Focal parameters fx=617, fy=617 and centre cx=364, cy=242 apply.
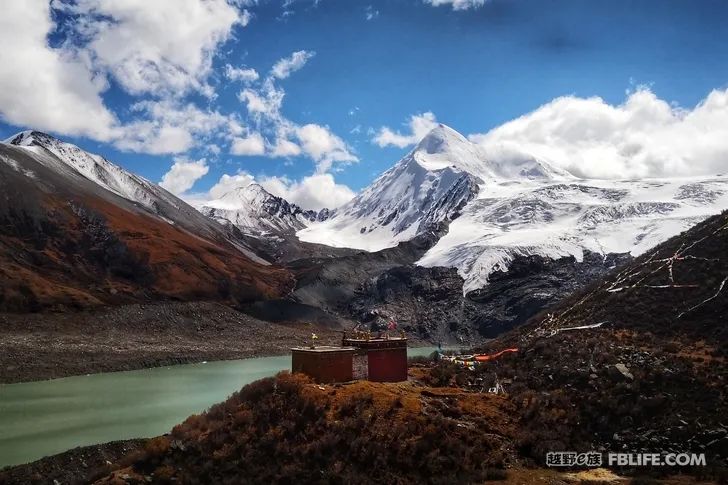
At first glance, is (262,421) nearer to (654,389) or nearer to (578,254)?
(654,389)

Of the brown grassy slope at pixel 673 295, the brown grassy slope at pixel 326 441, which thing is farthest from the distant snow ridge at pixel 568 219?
the brown grassy slope at pixel 326 441

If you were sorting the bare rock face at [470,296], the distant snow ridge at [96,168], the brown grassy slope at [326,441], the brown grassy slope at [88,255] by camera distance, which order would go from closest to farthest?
1. the brown grassy slope at [326,441]
2. the brown grassy slope at [88,255]
3. the bare rock face at [470,296]
4. the distant snow ridge at [96,168]

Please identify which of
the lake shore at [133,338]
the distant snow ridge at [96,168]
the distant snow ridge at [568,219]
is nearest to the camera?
the lake shore at [133,338]

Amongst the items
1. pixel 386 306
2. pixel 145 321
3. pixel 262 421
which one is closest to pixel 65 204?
pixel 145 321

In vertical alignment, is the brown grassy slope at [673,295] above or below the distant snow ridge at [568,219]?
below

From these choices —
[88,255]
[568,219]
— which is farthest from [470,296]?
[88,255]

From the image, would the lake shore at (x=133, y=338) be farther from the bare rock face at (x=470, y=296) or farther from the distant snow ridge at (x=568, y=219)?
the distant snow ridge at (x=568, y=219)

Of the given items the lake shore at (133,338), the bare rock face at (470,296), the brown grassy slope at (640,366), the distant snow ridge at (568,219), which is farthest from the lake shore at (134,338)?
the brown grassy slope at (640,366)

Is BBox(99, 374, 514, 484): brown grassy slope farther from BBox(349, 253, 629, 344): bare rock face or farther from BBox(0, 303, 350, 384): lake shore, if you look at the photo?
BBox(349, 253, 629, 344): bare rock face

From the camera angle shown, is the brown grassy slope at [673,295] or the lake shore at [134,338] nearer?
the brown grassy slope at [673,295]

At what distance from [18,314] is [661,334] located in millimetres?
56083

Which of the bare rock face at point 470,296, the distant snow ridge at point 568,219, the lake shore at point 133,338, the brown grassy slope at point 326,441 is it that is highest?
Answer: the distant snow ridge at point 568,219

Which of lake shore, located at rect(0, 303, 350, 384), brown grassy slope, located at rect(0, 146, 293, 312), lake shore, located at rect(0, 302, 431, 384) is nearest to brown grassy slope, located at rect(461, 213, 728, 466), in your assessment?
lake shore, located at rect(0, 302, 431, 384)

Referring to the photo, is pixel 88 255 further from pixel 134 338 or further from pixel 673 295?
pixel 673 295
